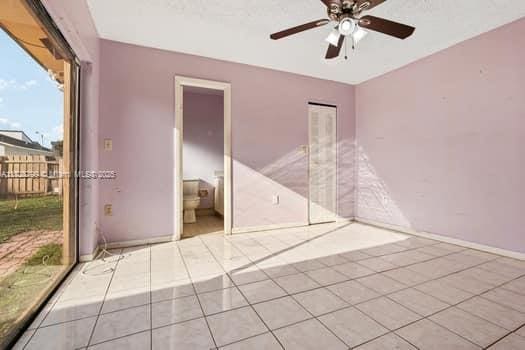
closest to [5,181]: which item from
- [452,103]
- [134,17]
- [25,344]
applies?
[25,344]

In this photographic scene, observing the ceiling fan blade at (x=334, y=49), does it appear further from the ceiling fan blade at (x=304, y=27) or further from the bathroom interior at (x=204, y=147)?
the bathroom interior at (x=204, y=147)

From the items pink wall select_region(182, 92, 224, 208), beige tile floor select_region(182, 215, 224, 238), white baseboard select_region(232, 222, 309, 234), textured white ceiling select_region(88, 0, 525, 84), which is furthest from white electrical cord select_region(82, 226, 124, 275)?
textured white ceiling select_region(88, 0, 525, 84)

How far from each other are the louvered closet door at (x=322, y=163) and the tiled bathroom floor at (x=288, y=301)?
4.29 ft

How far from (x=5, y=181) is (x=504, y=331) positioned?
2.77 meters

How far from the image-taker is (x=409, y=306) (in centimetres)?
160

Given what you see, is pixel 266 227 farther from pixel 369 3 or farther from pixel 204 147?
pixel 369 3

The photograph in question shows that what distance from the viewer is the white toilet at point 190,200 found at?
12.9ft

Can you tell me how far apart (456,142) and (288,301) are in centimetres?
275

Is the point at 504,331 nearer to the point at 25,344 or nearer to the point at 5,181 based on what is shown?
the point at 25,344

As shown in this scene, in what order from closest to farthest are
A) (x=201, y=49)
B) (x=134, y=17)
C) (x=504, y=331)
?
1. (x=504, y=331)
2. (x=134, y=17)
3. (x=201, y=49)

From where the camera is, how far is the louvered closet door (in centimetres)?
393

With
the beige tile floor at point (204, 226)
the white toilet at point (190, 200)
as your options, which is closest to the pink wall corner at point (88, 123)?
the beige tile floor at point (204, 226)

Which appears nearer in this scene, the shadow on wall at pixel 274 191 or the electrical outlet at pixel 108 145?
the electrical outlet at pixel 108 145

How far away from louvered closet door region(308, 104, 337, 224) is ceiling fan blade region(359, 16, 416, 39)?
1.95m
